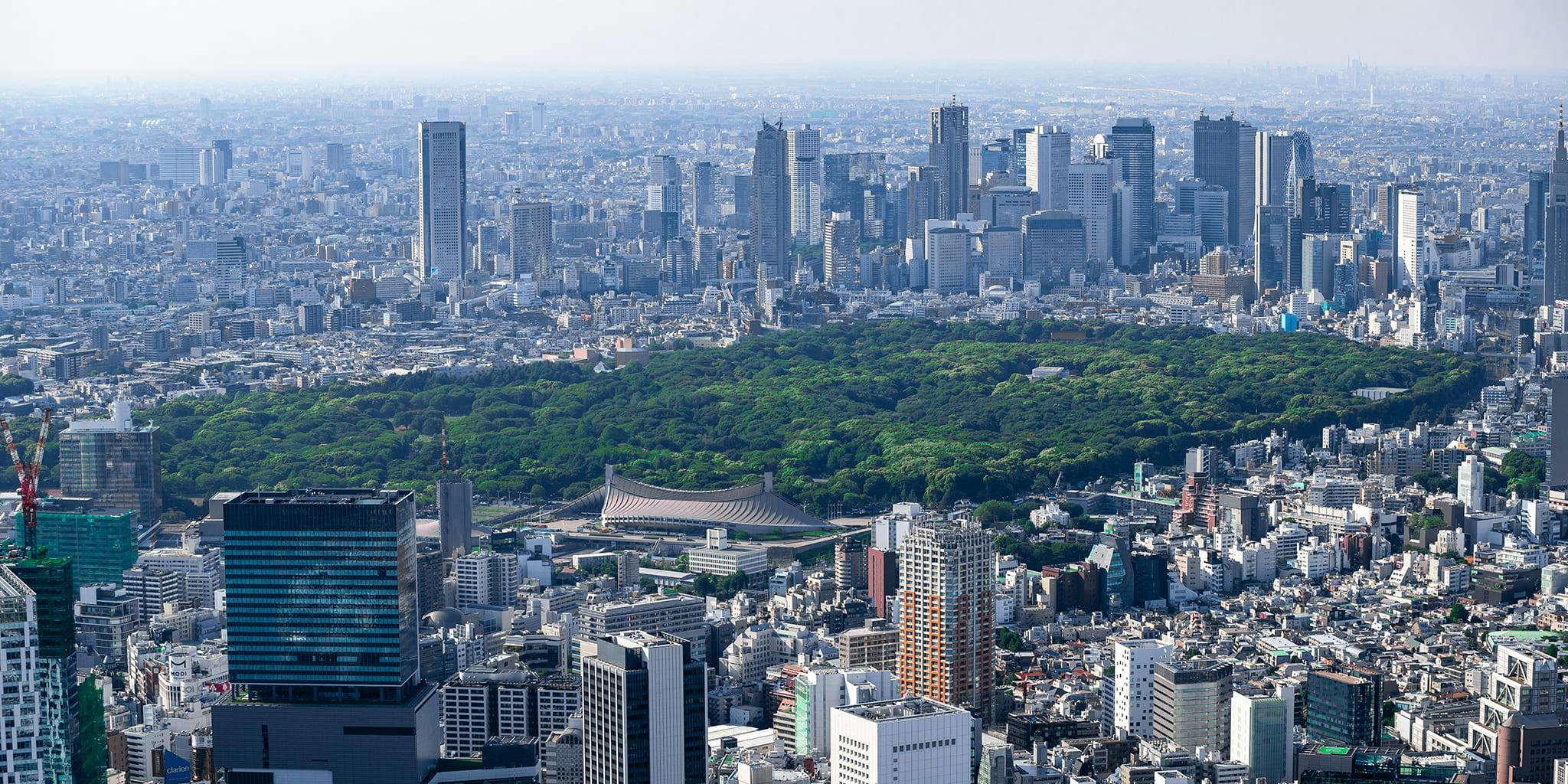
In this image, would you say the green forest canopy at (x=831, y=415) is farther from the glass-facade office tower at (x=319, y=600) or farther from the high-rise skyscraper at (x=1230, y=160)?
Answer: the high-rise skyscraper at (x=1230, y=160)

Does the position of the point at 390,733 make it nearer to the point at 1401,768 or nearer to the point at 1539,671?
the point at 1401,768

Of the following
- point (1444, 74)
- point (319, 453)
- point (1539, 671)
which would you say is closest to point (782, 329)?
point (1444, 74)

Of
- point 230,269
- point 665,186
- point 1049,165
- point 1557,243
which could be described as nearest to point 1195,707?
point 1557,243

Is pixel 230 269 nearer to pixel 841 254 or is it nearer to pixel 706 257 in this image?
pixel 706 257

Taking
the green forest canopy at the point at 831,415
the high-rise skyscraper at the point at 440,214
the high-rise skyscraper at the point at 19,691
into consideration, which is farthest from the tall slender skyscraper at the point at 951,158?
the high-rise skyscraper at the point at 19,691

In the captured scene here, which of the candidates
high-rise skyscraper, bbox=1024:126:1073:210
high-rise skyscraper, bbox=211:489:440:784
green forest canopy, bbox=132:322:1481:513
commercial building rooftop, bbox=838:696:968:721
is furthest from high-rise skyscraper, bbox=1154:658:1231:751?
high-rise skyscraper, bbox=1024:126:1073:210

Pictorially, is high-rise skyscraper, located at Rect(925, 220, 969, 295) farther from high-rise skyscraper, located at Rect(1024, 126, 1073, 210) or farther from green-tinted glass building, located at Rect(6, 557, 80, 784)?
green-tinted glass building, located at Rect(6, 557, 80, 784)
